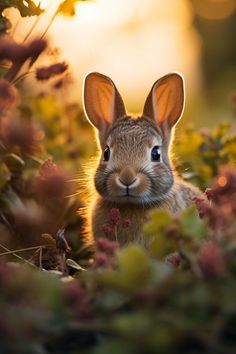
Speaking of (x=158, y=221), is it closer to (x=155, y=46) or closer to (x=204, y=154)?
(x=204, y=154)

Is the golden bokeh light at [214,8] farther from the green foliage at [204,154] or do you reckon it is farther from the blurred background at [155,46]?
the green foliage at [204,154]

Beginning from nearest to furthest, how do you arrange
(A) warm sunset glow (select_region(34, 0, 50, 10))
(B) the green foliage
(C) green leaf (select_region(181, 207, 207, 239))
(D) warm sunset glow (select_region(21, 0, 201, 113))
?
(C) green leaf (select_region(181, 207, 207, 239))
(A) warm sunset glow (select_region(34, 0, 50, 10))
(B) the green foliage
(D) warm sunset glow (select_region(21, 0, 201, 113))

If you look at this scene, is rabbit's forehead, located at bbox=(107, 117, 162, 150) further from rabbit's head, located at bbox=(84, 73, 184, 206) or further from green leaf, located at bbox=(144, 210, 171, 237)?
green leaf, located at bbox=(144, 210, 171, 237)

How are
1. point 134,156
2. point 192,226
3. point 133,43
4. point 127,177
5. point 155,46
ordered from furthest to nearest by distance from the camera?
point 155,46 < point 133,43 < point 134,156 < point 127,177 < point 192,226

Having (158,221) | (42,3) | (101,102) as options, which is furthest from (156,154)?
(158,221)

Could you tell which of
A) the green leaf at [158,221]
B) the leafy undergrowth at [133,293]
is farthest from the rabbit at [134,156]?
the green leaf at [158,221]

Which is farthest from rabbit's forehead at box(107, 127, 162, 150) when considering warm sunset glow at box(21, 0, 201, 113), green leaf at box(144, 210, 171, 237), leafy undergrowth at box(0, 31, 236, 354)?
green leaf at box(144, 210, 171, 237)
